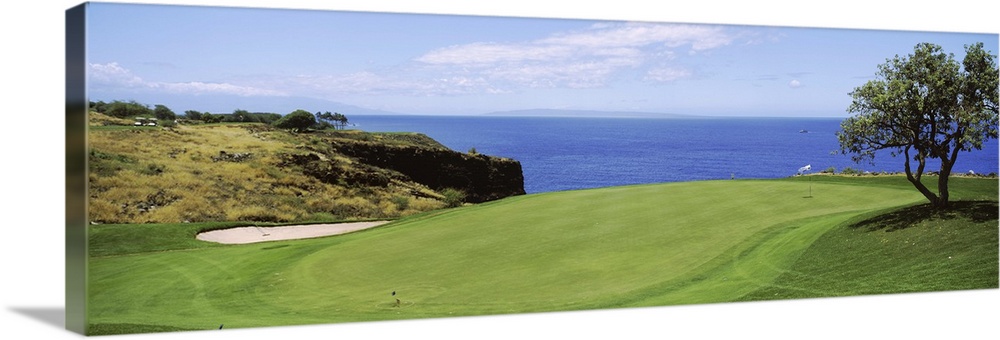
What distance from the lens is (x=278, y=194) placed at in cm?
1027

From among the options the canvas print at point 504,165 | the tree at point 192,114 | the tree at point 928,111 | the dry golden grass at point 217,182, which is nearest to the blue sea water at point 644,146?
the canvas print at point 504,165

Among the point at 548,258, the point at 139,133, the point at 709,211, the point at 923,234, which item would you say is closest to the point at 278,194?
the point at 139,133

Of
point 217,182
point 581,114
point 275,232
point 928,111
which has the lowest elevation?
point 275,232

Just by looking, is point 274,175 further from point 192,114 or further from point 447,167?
point 447,167

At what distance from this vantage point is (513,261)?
1082 cm

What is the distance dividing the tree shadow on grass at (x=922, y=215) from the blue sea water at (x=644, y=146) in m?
0.43

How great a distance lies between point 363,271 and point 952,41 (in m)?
7.33

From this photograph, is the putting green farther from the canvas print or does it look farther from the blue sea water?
the blue sea water

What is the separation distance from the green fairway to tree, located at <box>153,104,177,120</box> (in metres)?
1.08

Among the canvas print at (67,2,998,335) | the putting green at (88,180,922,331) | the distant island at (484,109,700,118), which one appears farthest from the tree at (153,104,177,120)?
the distant island at (484,109,700,118)

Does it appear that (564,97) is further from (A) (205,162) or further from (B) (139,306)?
(B) (139,306)

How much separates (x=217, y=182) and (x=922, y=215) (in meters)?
7.76

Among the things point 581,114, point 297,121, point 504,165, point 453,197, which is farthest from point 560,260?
point 297,121

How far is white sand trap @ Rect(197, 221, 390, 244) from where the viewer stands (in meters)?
10.1
